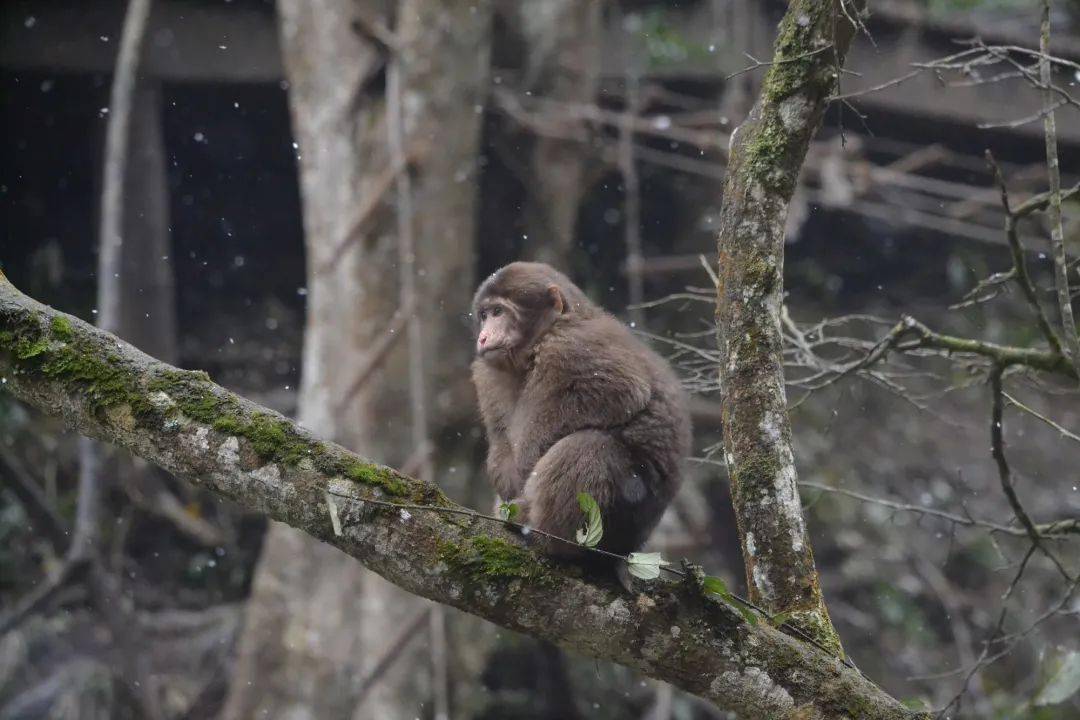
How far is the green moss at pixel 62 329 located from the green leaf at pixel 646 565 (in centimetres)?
145

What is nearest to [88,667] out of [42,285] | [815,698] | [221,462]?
[42,285]

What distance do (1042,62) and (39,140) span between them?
6664mm

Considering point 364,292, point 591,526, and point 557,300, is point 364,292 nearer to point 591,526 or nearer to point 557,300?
point 557,300

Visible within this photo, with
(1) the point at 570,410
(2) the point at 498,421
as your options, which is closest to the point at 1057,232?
(1) the point at 570,410

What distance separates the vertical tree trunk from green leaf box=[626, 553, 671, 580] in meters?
Result: 3.74

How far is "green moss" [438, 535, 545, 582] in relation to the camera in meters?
2.54

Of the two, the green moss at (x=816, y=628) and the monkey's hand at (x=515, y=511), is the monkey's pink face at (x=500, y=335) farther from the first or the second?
the green moss at (x=816, y=628)

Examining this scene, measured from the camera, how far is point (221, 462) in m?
2.58

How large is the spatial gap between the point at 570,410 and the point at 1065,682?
70.7 inches

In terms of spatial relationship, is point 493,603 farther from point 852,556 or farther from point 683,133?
point 852,556

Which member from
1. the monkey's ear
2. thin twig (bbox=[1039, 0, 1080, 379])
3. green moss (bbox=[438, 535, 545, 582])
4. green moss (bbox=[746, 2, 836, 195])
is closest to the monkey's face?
the monkey's ear

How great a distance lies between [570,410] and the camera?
11.4 ft

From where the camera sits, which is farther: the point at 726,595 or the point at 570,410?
the point at 570,410

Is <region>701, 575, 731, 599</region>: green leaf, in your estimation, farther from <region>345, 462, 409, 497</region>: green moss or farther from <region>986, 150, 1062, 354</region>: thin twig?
<region>986, 150, 1062, 354</region>: thin twig
